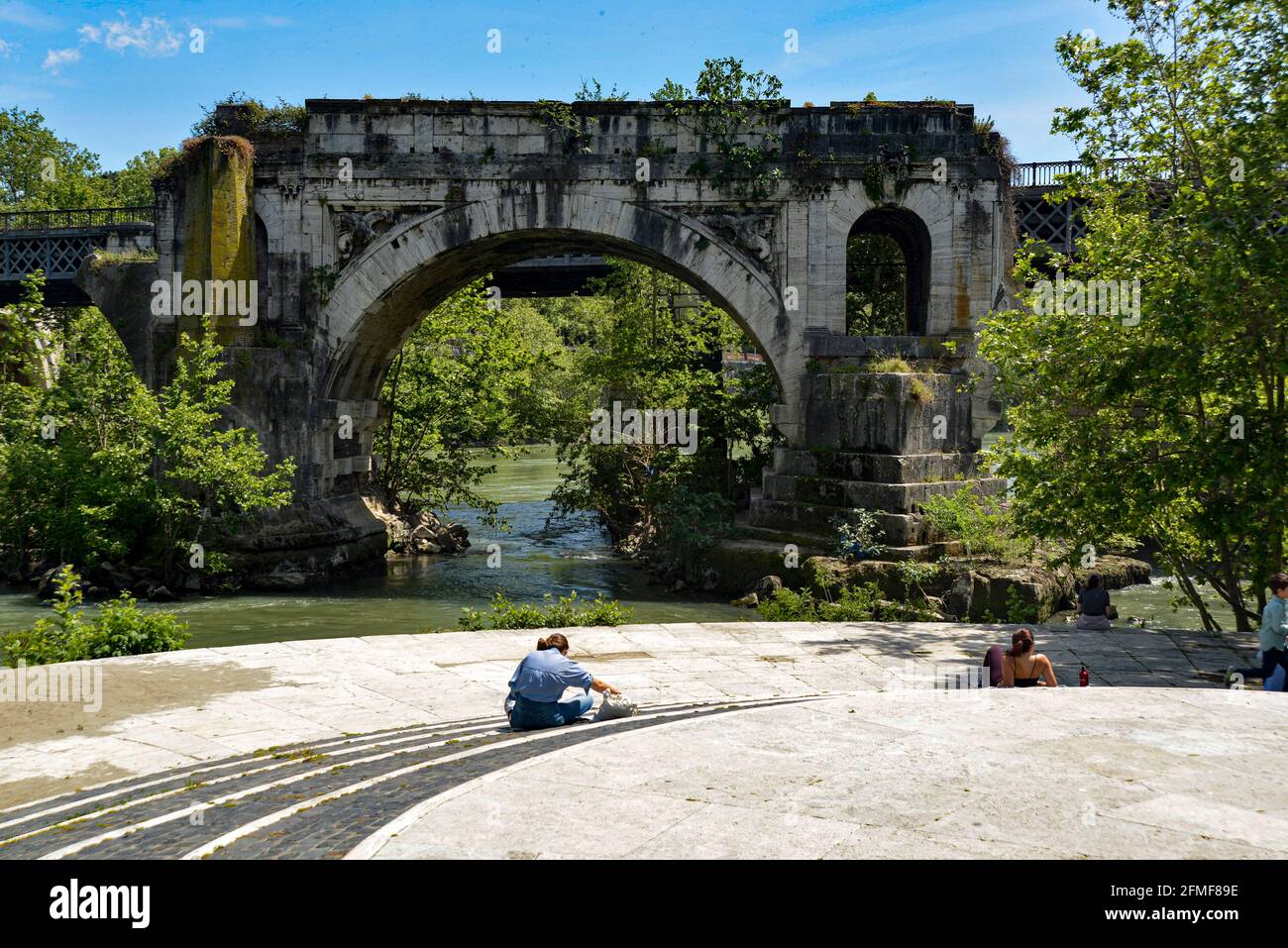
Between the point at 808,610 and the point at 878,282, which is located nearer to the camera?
the point at 808,610

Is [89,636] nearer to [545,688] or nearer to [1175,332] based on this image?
[545,688]

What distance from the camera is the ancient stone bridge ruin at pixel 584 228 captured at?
66.9 ft

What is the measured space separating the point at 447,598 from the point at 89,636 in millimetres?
9527

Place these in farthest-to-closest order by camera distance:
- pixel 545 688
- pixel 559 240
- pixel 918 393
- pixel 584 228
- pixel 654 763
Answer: pixel 559 240 < pixel 584 228 < pixel 918 393 < pixel 545 688 < pixel 654 763

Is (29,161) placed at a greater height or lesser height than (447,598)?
greater

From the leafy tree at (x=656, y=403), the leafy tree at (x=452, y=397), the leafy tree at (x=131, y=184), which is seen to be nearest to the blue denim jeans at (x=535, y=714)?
the leafy tree at (x=656, y=403)

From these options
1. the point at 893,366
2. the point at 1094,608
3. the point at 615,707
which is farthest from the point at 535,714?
the point at 893,366

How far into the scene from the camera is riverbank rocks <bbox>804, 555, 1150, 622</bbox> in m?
16.7

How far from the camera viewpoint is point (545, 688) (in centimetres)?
780

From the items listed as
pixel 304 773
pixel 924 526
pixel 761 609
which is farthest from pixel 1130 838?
pixel 924 526

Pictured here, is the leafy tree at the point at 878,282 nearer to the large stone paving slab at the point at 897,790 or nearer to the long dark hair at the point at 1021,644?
the long dark hair at the point at 1021,644

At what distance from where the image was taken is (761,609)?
13844 mm

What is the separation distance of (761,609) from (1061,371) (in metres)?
4.54

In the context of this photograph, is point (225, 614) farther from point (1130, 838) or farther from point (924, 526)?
point (1130, 838)
